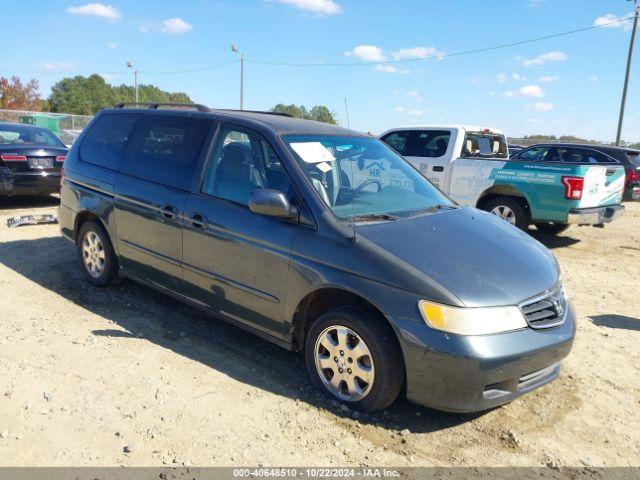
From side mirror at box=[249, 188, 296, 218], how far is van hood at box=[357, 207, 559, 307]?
48 cm

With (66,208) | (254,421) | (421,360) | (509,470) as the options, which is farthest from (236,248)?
(66,208)

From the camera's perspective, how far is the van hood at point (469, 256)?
3.02m

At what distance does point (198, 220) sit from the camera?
4047 mm

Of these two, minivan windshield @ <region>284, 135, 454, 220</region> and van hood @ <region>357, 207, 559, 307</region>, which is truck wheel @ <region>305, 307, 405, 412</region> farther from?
minivan windshield @ <region>284, 135, 454, 220</region>

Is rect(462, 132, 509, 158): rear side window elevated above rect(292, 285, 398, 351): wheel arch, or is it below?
above

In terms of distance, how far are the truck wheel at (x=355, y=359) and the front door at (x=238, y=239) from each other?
0.35m

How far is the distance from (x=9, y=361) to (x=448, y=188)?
708 cm

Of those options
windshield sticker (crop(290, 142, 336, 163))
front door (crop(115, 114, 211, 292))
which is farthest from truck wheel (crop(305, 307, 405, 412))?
front door (crop(115, 114, 211, 292))

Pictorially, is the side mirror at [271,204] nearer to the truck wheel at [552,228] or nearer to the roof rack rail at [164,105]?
the roof rack rail at [164,105]

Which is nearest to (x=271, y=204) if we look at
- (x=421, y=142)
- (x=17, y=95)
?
(x=421, y=142)

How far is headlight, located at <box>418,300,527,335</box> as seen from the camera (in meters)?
2.87

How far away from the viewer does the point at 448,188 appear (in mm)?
9039

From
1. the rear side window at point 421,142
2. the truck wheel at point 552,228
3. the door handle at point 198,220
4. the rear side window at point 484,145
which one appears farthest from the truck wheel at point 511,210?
the door handle at point 198,220

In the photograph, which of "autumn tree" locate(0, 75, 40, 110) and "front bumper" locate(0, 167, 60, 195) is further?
"autumn tree" locate(0, 75, 40, 110)
